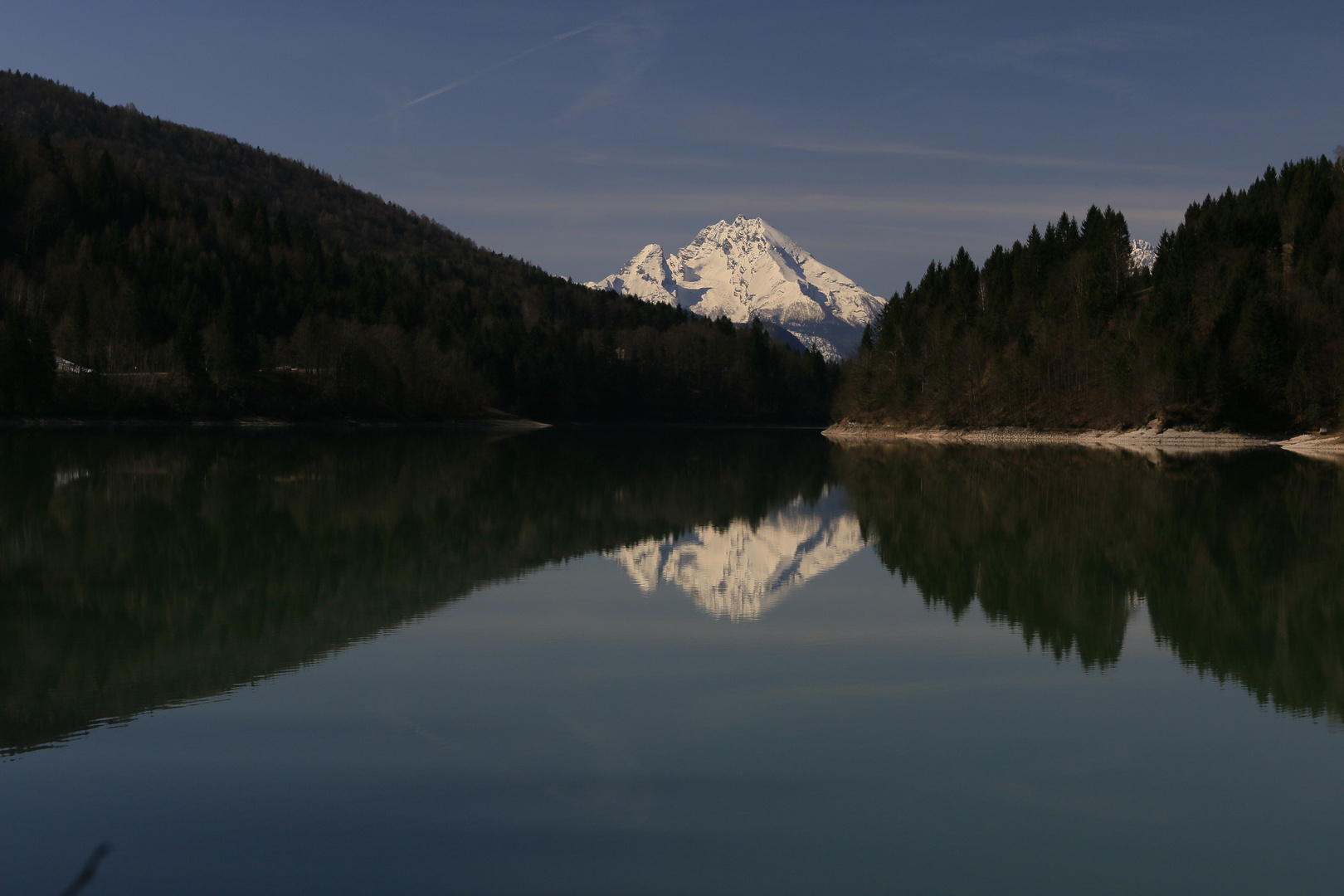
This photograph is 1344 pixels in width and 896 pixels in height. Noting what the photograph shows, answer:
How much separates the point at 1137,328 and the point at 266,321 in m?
85.1

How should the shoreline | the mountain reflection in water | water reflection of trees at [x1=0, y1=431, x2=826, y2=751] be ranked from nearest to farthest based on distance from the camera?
water reflection of trees at [x1=0, y1=431, x2=826, y2=751], the mountain reflection in water, the shoreline

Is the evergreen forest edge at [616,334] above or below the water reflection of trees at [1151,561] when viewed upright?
above

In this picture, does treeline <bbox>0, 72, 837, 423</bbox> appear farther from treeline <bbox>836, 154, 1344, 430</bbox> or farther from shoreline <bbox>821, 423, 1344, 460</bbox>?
shoreline <bbox>821, 423, 1344, 460</bbox>

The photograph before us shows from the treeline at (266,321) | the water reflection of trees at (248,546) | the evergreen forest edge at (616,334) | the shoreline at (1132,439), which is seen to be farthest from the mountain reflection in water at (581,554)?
the treeline at (266,321)

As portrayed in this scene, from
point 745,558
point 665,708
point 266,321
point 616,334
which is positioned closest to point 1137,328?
point 745,558

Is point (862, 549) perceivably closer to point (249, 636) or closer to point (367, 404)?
point (249, 636)

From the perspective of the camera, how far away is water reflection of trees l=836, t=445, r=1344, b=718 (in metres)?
11.7

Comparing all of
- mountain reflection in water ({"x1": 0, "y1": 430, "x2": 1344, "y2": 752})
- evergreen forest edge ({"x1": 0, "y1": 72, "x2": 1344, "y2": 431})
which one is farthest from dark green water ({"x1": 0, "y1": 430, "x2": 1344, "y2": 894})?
evergreen forest edge ({"x1": 0, "y1": 72, "x2": 1344, "y2": 431})

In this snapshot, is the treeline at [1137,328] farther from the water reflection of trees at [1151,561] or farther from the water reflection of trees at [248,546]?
the water reflection of trees at [248,546]

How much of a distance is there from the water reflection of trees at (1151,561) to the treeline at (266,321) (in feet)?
224

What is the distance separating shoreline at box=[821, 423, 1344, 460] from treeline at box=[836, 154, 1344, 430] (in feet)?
3.84

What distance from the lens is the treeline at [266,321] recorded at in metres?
84.7

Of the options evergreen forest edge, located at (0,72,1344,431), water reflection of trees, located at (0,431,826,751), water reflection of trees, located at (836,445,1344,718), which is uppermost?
evergreen forest edge, located at (0,72,1344,431)

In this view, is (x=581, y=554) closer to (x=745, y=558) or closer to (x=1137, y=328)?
(x=745, y=558)
